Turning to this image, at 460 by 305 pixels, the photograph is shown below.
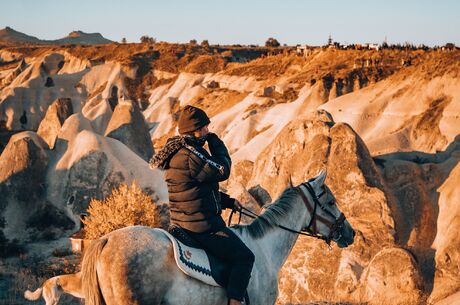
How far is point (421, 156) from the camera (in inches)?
665

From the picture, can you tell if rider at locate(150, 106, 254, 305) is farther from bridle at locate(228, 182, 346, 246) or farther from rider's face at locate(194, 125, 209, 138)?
bridle at locate(228, 182, 346, 246)

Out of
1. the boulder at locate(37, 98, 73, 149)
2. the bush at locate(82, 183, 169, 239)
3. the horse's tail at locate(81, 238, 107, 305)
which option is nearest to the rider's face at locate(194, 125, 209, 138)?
the horse's tail at locate(81, 238, 107, 305)

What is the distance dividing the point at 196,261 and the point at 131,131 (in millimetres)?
19920

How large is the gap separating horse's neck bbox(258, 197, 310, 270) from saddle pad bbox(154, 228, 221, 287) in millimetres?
1001

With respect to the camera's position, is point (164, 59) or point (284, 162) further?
point (164, 59)

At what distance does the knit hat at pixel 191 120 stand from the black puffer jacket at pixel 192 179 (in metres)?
0.10

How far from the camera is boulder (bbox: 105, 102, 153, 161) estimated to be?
24875mm

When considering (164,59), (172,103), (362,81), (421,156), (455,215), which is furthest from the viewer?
(164,59)

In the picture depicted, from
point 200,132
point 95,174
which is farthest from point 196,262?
point 95,174

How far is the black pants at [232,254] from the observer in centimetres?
578

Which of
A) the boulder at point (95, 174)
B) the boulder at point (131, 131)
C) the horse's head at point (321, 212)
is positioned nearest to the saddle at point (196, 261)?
the horse's head at point (321, 212)

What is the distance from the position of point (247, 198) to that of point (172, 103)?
4330 cm

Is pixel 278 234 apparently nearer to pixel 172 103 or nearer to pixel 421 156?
pixel 421 156

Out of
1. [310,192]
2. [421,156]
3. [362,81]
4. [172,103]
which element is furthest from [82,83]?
[310,192]
